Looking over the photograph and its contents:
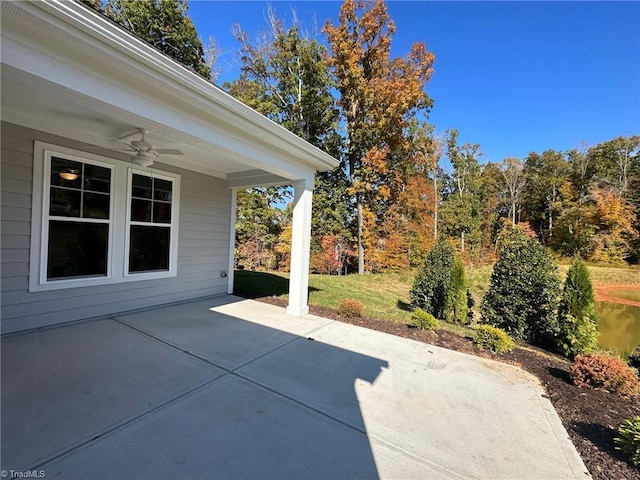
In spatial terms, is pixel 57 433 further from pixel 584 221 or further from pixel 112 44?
pixel 584 221

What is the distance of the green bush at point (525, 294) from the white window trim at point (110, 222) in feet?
19.6

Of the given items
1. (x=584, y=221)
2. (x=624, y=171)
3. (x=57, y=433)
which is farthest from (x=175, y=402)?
(x=624, y=171)

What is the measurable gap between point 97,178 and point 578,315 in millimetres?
7438

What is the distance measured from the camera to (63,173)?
3834 mm

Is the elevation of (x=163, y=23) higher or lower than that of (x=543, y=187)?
higher

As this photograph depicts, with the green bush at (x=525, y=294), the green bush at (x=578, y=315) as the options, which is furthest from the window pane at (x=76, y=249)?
the green bush at (x=578, y=315)

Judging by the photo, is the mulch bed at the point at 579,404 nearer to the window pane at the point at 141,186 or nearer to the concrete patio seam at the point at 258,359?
the concrete patio seam at the point at 258,359

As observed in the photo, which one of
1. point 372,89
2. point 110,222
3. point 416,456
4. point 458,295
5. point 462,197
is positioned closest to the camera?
point 416,456

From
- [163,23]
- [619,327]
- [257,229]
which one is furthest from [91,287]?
[163,23]

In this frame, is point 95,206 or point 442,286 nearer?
point 95,206

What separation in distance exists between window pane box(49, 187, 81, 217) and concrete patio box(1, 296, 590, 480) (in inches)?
62.1

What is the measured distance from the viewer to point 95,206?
4.15 m

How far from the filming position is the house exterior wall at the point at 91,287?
11.1 ft

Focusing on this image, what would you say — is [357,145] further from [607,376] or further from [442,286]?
→ [607,376]
